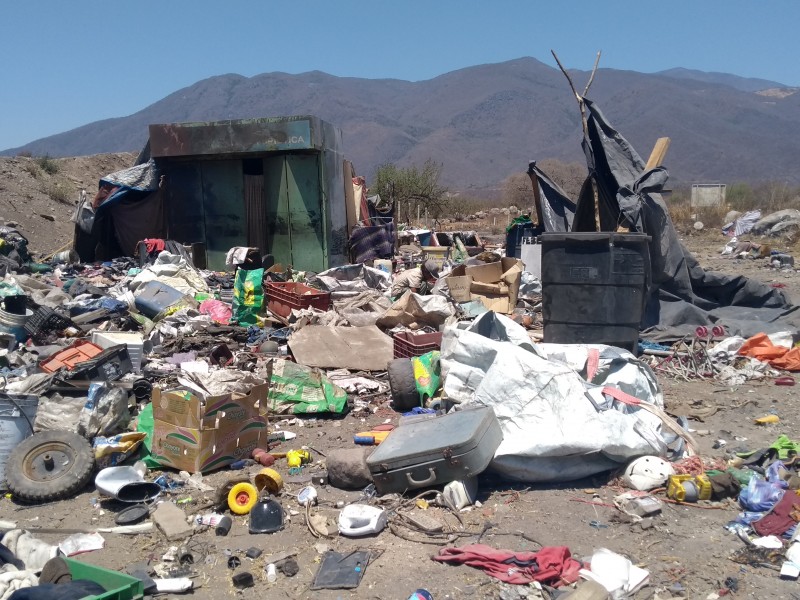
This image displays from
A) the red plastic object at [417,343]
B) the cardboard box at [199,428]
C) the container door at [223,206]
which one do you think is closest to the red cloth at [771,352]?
the red plastic object at [417,343]

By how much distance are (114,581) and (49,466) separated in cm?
175

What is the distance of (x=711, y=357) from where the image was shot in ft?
22.8

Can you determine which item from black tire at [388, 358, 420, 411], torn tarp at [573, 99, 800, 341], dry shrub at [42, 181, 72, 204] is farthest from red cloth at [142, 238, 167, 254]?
dry shrub at [42, 181, 72, 204]

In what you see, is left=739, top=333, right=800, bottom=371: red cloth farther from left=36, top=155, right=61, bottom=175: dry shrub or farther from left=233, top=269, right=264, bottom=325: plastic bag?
left=36, top=155, right=61, bottom=175: dry shrub

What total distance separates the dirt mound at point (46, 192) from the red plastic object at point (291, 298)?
297 inches

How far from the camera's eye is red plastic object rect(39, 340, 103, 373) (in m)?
6.48

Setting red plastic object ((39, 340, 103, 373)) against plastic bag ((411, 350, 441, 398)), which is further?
red plastic object ((39, 340, 103, 373))

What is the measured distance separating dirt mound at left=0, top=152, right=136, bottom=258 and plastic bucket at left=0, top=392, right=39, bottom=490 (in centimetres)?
1074

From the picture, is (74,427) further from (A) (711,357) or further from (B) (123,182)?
(B) (123,182)

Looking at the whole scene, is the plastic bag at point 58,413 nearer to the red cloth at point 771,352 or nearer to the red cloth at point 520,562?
the red cloth at point 520,562

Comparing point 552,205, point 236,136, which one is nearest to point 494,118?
point 236,136

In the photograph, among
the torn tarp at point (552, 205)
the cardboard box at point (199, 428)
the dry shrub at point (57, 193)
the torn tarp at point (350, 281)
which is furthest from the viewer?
the dry shrub at point (57, 193)

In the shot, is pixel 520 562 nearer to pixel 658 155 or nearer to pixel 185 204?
pixel 658 155

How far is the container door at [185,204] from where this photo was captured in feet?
44.4
